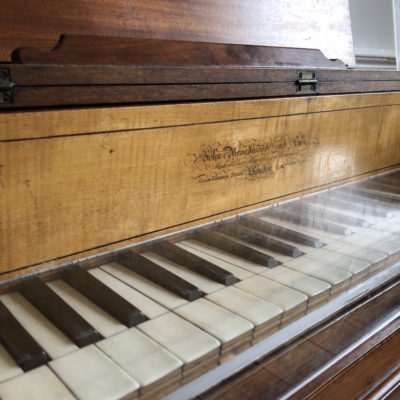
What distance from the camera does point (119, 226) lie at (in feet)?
4.25

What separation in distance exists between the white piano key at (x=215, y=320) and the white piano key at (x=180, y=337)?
19 millimetres

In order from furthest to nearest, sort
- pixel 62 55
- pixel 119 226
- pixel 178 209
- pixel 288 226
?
pixel 288 226 → pixel 178 209 → pixel 119 226 → pixel 62 55

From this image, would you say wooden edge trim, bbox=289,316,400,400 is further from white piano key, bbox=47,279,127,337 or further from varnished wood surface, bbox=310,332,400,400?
white piano key, bbox=47,279,127,337

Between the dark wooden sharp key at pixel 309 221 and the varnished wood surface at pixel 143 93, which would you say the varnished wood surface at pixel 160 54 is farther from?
the dark wooden sharp key at pixel 309 221

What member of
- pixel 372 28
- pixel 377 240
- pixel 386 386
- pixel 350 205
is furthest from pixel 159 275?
pixel 372 28

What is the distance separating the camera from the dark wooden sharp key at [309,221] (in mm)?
1663

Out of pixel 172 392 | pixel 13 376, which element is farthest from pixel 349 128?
pixel 13 376

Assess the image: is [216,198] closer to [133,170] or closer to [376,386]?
[133,170]

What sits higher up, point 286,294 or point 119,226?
point 119,226

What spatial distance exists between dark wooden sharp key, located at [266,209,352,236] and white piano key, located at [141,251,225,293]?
494 millimetres

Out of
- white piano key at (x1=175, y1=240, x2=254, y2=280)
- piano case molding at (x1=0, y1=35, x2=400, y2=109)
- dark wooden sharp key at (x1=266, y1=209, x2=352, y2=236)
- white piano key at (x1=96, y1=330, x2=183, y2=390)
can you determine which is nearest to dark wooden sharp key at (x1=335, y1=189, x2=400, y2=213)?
dark wooden sharp key at (x1=266, y1=209, x2=352, y2=236)

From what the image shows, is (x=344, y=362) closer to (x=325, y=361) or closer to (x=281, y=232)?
(x=325, y=361)

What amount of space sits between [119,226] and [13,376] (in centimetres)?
53

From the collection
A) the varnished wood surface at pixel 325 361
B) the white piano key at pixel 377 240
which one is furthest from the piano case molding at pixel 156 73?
the varnished wood surface at pixel 325 361
